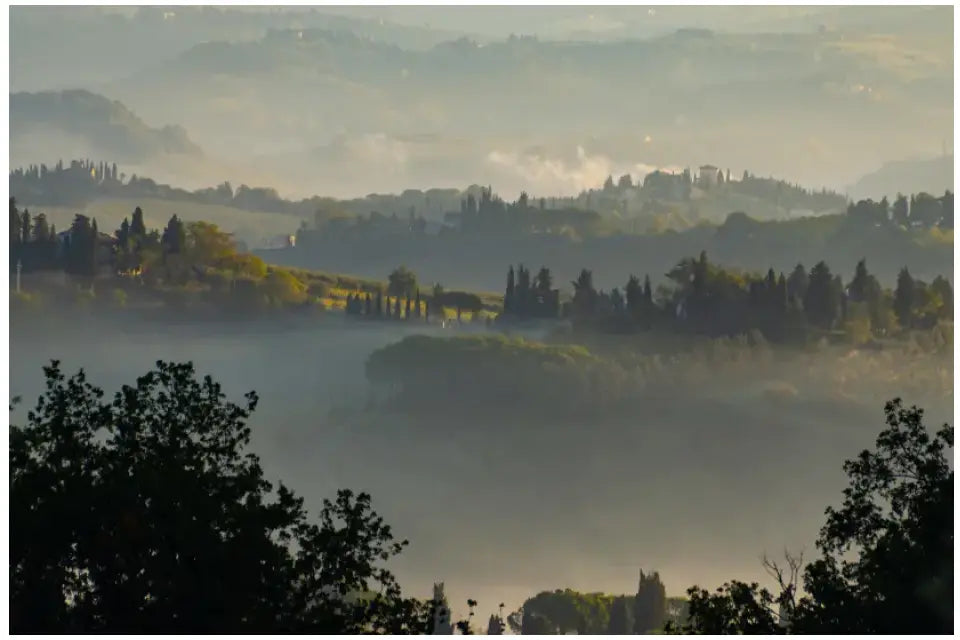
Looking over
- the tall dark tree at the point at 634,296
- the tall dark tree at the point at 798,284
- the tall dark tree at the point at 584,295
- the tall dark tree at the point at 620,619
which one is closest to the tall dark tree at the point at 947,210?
the tall dark tree at the point at 798,284

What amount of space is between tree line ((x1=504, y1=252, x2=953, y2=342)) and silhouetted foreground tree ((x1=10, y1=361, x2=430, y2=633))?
6.27 metres

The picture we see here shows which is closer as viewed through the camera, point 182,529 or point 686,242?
point 182,529

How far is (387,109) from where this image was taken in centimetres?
1691

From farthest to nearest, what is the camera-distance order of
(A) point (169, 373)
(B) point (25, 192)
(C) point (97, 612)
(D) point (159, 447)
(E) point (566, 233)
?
(E) point (566, 233), (B) point (25, 192), (A) point (169, 373), (D) point (159, 447), (C) point (97, 612)

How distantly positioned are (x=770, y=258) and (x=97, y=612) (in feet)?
32.8

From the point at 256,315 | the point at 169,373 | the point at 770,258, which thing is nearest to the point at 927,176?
the point at 770,258

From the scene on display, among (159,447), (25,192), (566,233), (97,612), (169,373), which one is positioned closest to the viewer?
(97,612)

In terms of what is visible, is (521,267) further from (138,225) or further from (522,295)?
(138,225)

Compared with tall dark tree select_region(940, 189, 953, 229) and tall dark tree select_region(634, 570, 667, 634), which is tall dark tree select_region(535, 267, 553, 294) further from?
tall dark tree select_region(940, 189, 953, 229)

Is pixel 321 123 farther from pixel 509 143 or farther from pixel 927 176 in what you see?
pixel 927 176

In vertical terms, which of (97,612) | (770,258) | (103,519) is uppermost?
(770,258)

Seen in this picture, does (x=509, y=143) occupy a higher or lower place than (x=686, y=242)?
higher

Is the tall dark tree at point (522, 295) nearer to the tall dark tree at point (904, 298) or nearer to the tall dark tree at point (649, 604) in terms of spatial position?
the tall dark tree at point (649, 604)

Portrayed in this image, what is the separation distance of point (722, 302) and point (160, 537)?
8977mm
